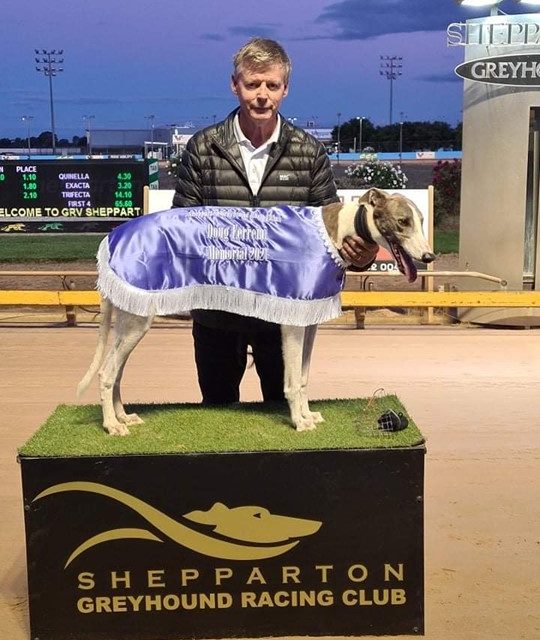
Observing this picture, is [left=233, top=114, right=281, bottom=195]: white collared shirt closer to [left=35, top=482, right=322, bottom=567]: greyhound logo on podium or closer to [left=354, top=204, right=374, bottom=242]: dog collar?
[left=354, top=204, right=374, bottom=242]: dog collar

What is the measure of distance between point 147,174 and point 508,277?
5.98 meters

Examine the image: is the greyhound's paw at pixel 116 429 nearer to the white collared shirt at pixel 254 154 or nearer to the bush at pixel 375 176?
→ the white collared shirt at pixel 254 154

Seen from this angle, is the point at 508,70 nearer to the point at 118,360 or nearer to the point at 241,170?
the point at 241,170

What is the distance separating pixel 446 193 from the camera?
25219 millimetres

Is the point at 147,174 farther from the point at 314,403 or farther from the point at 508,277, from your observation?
the point at 314,403

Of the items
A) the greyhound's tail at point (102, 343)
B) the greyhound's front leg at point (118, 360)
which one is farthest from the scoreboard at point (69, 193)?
the greyhound's front leg at point (118, 360)

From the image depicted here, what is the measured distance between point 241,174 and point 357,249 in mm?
691

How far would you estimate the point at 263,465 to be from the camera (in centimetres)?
354

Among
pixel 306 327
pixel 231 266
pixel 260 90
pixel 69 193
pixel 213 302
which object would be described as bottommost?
pixel 306 327

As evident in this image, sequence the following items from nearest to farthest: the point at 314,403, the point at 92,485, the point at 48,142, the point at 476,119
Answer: the point at 92,485, the point at 314,403, the point at 476,119, the point at 48,142

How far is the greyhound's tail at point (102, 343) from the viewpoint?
150 inches

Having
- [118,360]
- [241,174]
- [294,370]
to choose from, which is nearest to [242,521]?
[294,370]

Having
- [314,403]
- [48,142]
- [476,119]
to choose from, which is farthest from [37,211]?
[48,142]

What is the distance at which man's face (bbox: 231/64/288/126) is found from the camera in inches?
145
